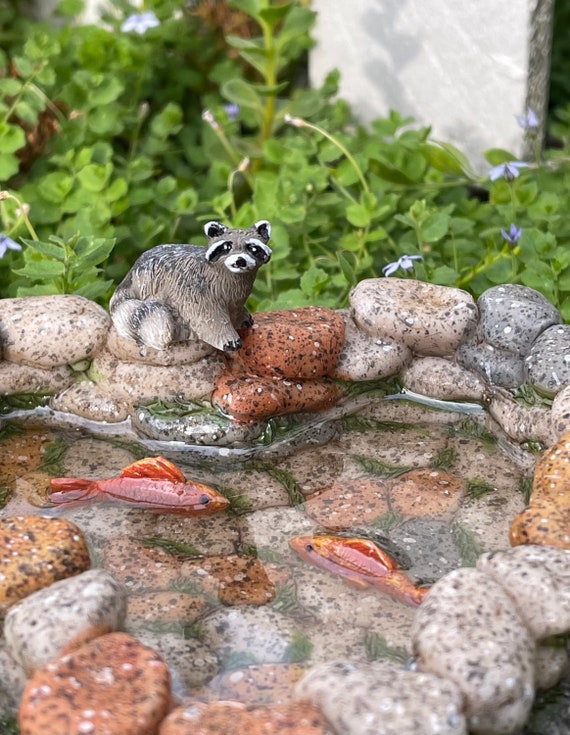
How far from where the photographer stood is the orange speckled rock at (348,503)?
2516 millimetres

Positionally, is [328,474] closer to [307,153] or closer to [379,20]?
[307,153]

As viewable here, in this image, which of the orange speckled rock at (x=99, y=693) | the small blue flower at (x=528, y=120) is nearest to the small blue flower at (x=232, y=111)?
the small blue flower at (x=528, y=120)

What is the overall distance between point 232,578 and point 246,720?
0.55m

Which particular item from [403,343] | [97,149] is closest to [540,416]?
[403,343]

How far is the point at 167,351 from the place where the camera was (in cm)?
271

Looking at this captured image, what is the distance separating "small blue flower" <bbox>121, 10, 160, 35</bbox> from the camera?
4363 mm

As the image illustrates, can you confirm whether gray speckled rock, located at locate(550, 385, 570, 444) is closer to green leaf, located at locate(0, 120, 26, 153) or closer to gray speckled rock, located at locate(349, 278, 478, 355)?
gray speckled rock, located at locate(349, 278, 478, 355)

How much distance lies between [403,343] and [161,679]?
4.09ft

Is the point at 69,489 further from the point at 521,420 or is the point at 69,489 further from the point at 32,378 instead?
the point at 521,420

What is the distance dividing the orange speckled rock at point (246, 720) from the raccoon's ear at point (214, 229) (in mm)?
1146

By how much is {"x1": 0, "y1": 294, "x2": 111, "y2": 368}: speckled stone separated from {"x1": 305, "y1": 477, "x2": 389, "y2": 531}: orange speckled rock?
28.4 inches

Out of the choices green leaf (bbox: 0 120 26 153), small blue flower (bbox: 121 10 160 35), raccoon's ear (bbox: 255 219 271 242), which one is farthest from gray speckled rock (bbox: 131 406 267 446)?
small blue flower (bbox: 121 10 160 35)

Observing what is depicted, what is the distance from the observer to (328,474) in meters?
2.69

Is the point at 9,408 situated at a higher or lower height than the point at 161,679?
lower
